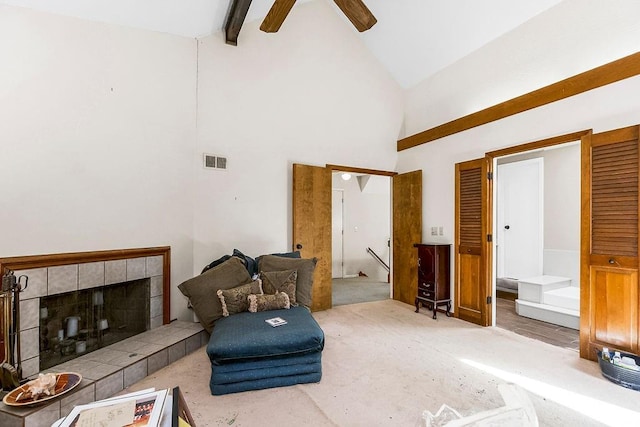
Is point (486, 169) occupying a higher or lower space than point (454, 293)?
higher

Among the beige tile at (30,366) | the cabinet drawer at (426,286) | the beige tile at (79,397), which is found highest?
the cabinet drawer at (426,286)

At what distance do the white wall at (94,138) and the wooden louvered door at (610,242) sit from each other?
13.1 feet

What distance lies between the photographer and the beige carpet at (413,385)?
2.11m

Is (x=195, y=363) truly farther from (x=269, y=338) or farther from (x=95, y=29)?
(x=95, y=29)

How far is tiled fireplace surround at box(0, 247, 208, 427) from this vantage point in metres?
2.10

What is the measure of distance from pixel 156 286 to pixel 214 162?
1.52 meters

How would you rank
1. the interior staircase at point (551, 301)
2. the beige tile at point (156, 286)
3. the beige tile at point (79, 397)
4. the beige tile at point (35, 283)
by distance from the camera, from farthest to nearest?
the interior staircase at point (551, 301), the beige tile at point (156, 286), the beige tile at point (35, 283), the beige tile at point (79, 397)

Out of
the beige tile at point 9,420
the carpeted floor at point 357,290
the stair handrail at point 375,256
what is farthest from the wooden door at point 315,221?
the stair handrail at point 375,256

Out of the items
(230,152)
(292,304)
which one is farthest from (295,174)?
(292,304)

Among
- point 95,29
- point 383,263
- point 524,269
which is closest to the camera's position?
point 95,29

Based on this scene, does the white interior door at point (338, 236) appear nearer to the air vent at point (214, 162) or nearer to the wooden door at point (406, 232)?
the wooden door at point (406, 232)

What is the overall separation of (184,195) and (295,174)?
1.42 meters

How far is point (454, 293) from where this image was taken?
4.37 metres

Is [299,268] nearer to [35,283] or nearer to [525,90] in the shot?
[35,283]
